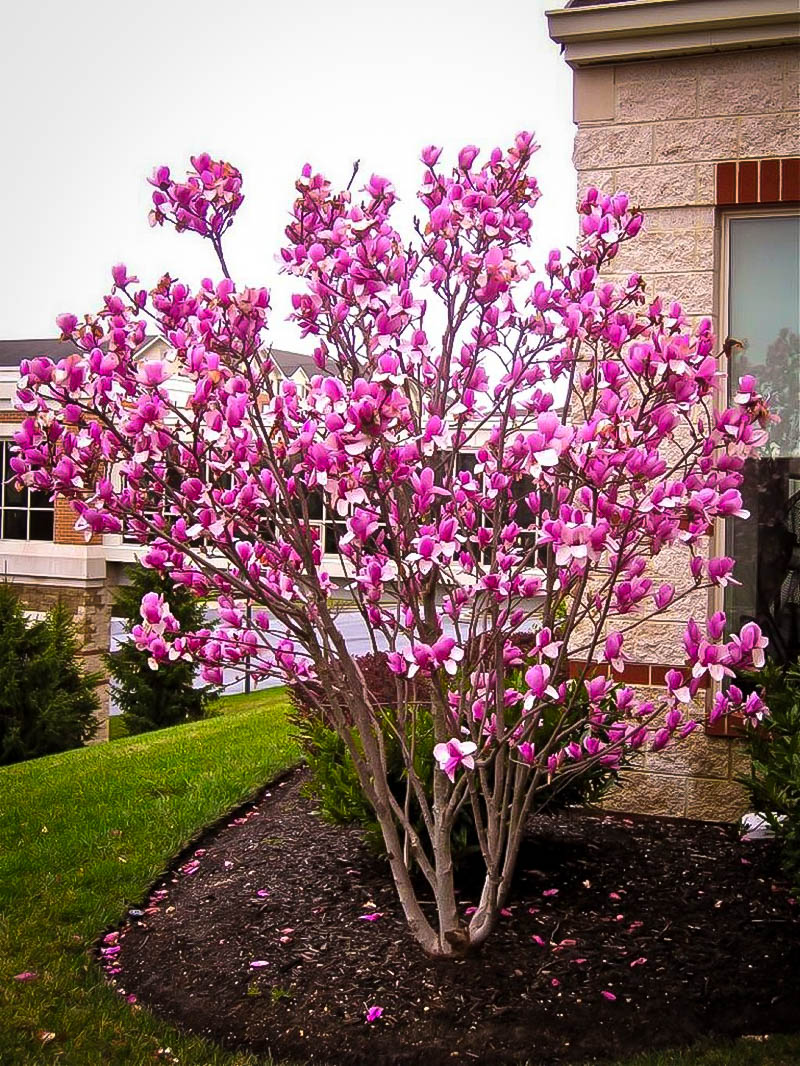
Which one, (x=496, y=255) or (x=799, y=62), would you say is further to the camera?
(x=799, y=62)

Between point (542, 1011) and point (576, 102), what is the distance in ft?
13.2

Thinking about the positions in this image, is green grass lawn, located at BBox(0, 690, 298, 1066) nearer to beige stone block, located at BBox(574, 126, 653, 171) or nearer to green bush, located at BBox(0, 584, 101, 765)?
green bush, located at BBox(0, 584, 101, 765)

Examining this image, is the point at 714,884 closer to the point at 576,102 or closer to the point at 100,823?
the point at 100,823

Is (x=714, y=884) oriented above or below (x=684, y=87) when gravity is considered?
below

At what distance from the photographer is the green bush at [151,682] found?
496 inches

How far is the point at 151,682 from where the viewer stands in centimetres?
1282

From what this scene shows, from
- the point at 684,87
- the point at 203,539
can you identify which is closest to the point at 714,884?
the point at 203,539

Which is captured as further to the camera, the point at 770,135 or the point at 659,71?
the point at 659,71

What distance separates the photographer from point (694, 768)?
16.7 ft

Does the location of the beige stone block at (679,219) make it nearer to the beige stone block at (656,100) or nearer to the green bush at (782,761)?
the beige stone block at (656,100)

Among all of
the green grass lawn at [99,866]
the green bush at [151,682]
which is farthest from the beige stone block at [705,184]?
the green bush at [151,682]

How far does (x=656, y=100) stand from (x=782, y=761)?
10.4 ft

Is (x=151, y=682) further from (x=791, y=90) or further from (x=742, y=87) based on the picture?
(x=791, y=90)

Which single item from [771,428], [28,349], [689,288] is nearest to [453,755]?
[771,428]
